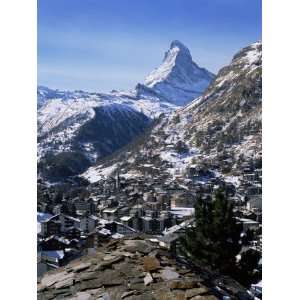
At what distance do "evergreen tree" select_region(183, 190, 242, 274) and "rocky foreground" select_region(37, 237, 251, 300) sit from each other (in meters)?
2.03

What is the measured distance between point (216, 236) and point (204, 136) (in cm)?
2262

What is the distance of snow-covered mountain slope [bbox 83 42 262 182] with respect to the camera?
67.7 feet

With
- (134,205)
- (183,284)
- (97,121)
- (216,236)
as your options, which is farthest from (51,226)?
(97,121)

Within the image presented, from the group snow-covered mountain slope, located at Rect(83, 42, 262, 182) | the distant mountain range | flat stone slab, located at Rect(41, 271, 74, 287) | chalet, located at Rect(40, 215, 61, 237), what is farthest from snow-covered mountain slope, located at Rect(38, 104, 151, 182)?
flat stone slab, located at Rect(41, 271, 74, 287)

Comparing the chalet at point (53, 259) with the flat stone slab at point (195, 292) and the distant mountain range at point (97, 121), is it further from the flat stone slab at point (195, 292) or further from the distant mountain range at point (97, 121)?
the distant mountain range at point (97, 121)

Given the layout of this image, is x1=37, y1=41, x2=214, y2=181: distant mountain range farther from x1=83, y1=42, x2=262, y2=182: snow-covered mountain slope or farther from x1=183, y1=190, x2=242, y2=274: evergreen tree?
x1=183, y1=190, x2=242, y2=274: evergreen tree

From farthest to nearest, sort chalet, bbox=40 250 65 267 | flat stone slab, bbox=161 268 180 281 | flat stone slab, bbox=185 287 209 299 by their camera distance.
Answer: chalet, bbox=40 250 65 267 → flat stone slab, bbox=161 268 180 281 → flat stone slab, bbox=185 287 209 299

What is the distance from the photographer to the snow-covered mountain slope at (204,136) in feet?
67.7

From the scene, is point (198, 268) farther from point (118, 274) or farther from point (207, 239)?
point (207, 239)

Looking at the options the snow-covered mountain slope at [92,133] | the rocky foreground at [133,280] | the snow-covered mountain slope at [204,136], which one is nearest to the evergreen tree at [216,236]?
the rocky foreground at [133,280]

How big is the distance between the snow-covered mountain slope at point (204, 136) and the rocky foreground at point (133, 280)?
12.6 meters

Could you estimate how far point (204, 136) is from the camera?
27.3 meters
